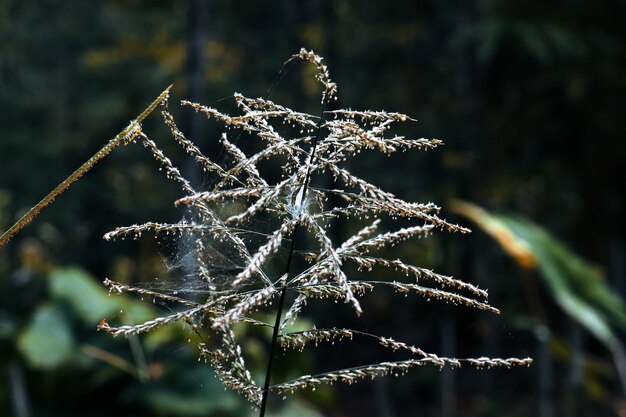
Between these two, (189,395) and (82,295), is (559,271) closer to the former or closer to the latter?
(189,395)

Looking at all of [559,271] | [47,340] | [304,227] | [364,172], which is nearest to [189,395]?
[47,340]

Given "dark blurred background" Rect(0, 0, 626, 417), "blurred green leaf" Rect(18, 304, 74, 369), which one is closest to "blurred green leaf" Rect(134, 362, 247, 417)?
"dark blurred background" Rect(0, 0, 626, 417)

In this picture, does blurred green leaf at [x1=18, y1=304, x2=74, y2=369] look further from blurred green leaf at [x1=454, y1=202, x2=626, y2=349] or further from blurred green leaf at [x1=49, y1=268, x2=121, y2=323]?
blurred green leaf at [x1=454, y1=202, x2=626, y2=349]

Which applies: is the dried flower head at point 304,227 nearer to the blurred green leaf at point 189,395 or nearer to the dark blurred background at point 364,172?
the dark blurred background at point 364,172

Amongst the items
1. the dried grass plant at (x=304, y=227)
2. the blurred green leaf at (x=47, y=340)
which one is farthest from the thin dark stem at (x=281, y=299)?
the blurred green leaf at (x=47, y=340)

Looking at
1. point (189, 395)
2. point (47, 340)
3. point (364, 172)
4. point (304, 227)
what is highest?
point (364, 172)

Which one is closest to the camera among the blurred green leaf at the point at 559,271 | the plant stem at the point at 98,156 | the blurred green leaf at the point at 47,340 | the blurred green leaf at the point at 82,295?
the plant stem at the point at 98,156
